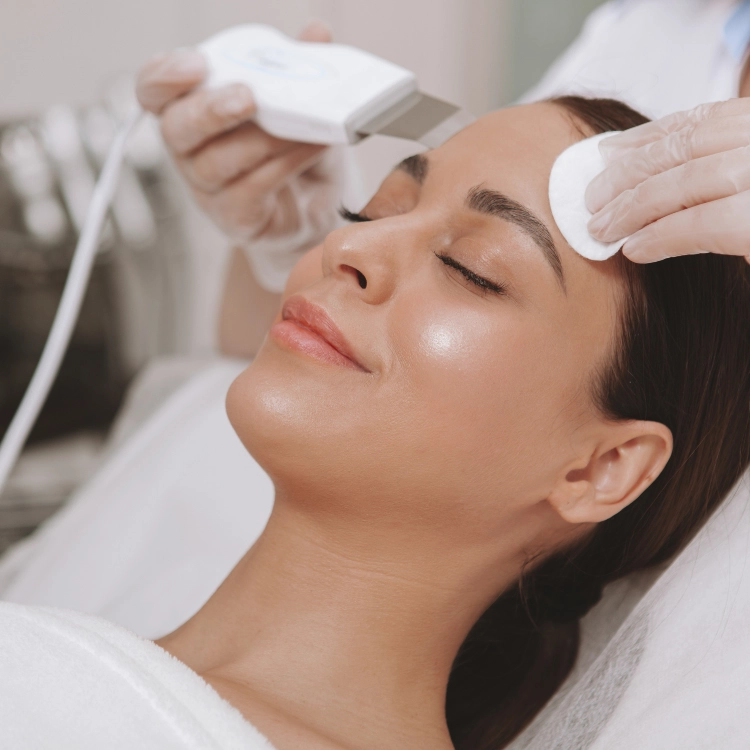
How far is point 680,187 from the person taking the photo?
2.43 ft

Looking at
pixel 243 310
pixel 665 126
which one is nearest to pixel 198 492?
pixel 243 310

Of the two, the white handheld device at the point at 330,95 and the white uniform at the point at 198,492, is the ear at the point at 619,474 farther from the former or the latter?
the white uniform at the point at 198,492

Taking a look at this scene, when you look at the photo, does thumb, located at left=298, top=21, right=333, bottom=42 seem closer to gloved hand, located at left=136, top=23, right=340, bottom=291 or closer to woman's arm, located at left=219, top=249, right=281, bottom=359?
gloved hand, located at left=136, top=23, right=340, bottom=291

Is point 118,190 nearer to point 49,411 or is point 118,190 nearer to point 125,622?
point 49,411

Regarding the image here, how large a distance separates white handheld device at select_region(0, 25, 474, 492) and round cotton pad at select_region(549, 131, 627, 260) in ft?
0.69

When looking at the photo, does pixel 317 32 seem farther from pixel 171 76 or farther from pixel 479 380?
pixel 479 380

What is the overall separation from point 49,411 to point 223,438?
65cm

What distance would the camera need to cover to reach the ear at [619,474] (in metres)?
0.89

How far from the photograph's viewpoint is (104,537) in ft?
4.64

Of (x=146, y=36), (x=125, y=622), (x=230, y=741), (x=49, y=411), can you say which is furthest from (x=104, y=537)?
(x=146, y=36)

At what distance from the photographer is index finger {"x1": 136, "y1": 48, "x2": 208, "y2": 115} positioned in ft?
3.77

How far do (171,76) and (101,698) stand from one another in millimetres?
771

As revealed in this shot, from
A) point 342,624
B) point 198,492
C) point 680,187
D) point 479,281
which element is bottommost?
point 198,492

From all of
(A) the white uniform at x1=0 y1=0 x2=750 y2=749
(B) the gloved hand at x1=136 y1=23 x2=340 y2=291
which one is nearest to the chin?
(B) the gloved hand at x1=136 y1=23 x2=340 y2=291
